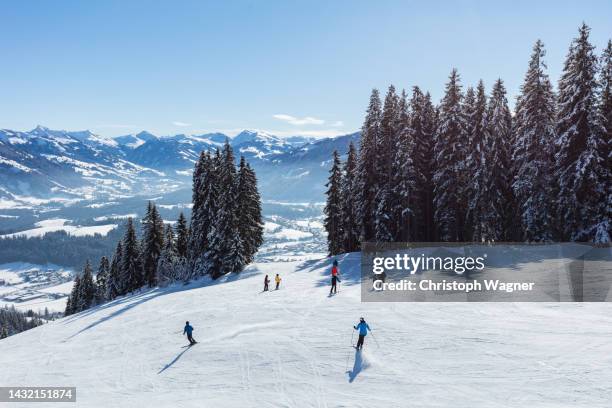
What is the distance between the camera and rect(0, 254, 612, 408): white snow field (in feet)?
42.8

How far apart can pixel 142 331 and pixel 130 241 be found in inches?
1409

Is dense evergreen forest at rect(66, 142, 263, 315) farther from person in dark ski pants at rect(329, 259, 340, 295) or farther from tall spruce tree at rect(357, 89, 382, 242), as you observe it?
person in dark ski pants at rect(329, 259, 340, 295)

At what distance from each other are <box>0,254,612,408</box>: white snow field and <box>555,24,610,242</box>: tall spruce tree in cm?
1247

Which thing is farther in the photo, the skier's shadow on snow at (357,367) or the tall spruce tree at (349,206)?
the tall spruce tree at (349,206)

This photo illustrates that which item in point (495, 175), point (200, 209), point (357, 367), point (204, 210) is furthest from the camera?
point (200, 209)

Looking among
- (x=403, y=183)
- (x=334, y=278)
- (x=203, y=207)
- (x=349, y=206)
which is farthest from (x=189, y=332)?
(x=203, y=207)

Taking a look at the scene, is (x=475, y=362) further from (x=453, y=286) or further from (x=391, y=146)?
Result: (x=391, y=146)

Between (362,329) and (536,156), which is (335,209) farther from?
(362,329)

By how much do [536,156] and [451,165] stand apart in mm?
6489

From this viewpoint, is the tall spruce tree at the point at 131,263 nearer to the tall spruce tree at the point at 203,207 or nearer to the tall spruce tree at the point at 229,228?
the tall spruce tree at the point at 203,207

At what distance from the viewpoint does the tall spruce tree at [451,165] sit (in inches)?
1372

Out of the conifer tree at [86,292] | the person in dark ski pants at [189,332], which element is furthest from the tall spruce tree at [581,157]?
the conifer tree at [86,292]

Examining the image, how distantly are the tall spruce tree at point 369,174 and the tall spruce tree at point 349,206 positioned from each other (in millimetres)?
2264

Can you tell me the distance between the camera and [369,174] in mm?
40094
